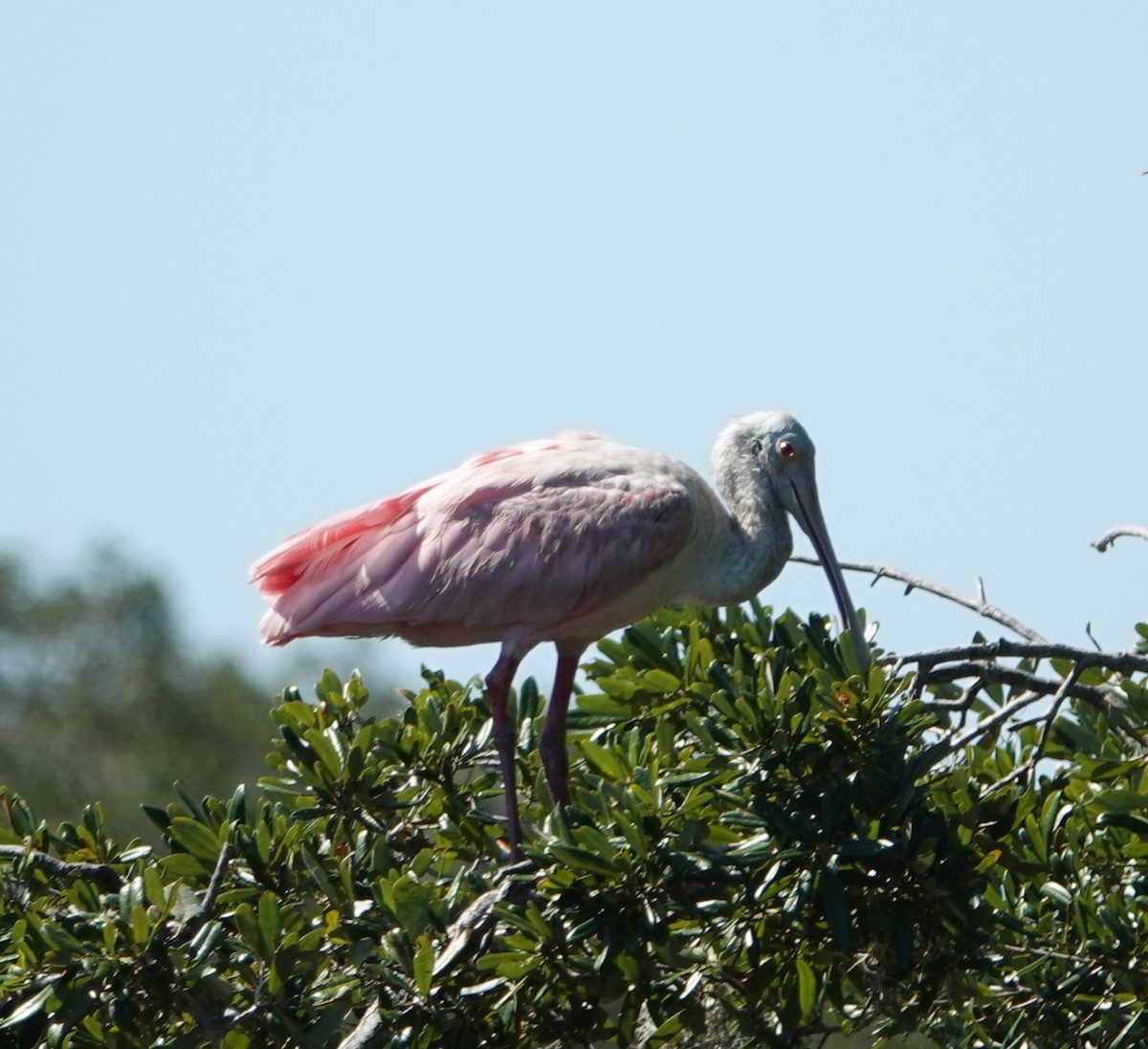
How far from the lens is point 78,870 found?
5012mm

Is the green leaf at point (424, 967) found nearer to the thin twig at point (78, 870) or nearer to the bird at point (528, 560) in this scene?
the thin twig at point (78, 870)

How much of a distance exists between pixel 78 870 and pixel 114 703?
2000 centimetres

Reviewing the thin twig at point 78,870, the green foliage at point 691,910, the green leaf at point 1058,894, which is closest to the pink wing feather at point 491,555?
the green foliage at point 691,910

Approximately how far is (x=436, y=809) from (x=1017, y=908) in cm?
167

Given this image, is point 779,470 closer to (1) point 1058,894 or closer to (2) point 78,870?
(1) point 1058,894

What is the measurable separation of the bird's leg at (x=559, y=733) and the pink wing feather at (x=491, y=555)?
0.22 metres

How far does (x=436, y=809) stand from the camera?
18.6 ft

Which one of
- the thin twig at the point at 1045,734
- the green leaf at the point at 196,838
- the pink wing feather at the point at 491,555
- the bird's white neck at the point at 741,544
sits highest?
the pink wing feather at the point at 491,555

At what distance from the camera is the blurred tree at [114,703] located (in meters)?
21.7

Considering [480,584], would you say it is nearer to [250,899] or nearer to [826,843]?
[250,899]

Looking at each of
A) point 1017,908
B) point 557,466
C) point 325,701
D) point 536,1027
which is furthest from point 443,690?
point 1017,908

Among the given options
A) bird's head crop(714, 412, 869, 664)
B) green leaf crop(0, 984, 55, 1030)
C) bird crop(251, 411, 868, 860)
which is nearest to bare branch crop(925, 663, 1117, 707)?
bird crop(251, 411, 868, 860)

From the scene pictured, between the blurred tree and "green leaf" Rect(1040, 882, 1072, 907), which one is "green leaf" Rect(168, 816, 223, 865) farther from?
the blurred tree

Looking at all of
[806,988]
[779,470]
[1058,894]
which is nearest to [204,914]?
[806,988]
